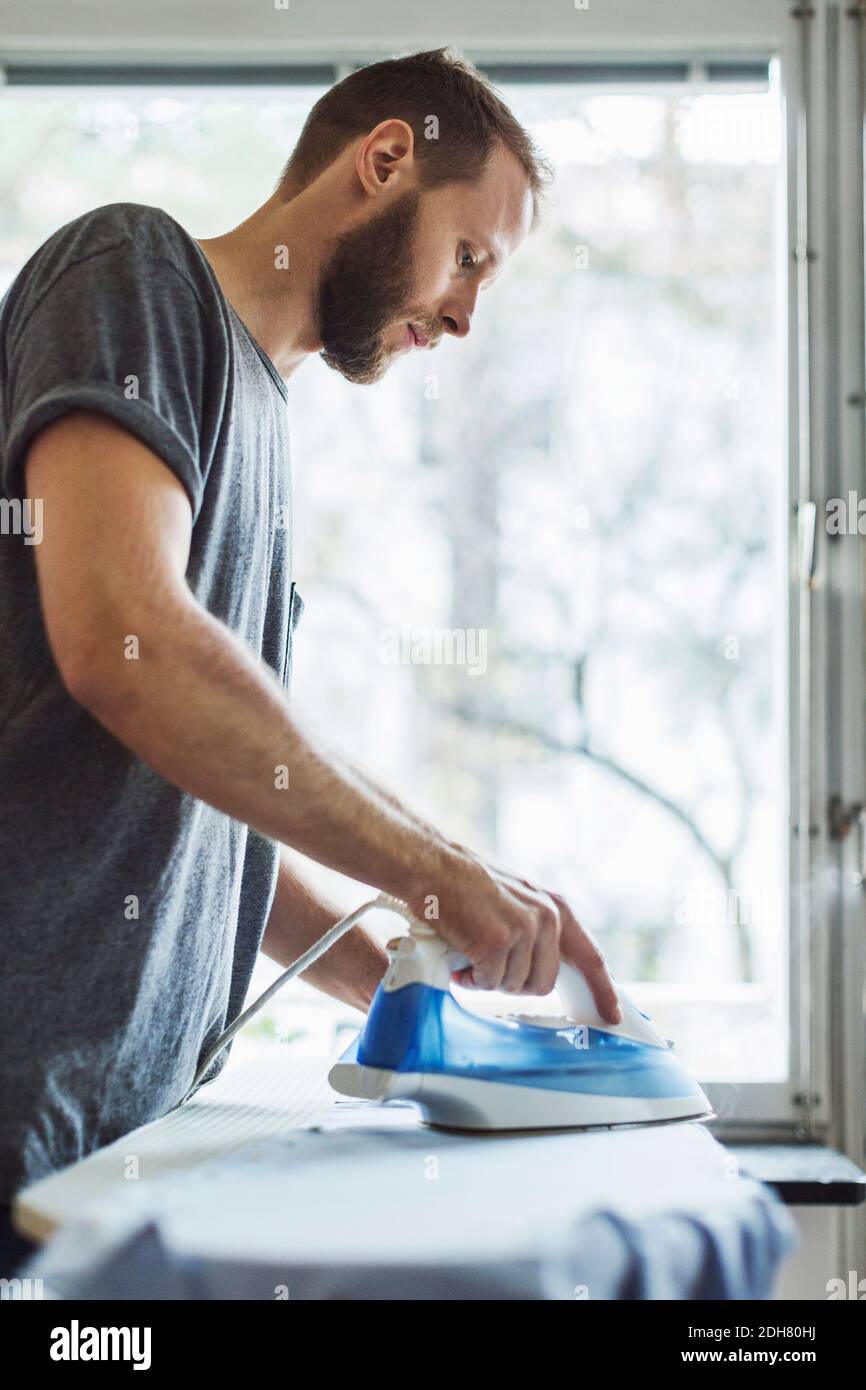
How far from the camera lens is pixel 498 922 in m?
0.83

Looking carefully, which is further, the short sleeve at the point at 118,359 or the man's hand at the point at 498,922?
the man's hand at the point at 498,922

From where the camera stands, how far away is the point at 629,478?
1715 mm

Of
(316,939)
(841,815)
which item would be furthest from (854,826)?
(316,939)

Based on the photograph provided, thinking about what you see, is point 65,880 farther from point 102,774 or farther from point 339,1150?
point 339,1150

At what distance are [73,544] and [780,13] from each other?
53.4 inches

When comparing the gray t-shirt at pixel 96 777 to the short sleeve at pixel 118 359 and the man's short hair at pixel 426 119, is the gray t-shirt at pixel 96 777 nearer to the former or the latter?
the short sleeve at pixel 118 359

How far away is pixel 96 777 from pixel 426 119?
0.64 m

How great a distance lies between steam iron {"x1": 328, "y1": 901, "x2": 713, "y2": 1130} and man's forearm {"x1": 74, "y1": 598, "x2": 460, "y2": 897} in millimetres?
130

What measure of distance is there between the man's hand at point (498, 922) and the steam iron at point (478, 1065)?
38 mm

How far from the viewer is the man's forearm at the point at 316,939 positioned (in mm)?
1143

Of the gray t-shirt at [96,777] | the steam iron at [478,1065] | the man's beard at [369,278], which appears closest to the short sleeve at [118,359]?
the gray t-shirt at [96,777]

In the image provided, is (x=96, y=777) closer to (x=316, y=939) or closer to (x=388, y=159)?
(x=316, y=939)

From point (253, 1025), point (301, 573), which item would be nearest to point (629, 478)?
point (301, 573)
